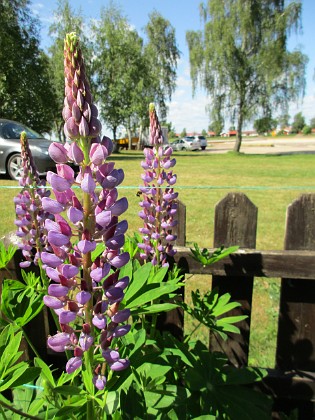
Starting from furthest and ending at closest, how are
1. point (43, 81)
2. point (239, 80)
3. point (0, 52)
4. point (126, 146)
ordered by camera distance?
point (126, 146)
point (239, 80)
point (43, 81)
point (0, 52)

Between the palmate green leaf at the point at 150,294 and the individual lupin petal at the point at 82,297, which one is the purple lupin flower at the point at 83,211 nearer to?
the individual lupin petal at the point at 82,297

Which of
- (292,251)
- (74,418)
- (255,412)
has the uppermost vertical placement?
(292,251)

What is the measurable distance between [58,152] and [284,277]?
1416 millimetres

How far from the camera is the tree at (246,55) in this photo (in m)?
24.5

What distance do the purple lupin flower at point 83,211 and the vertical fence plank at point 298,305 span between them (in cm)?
127

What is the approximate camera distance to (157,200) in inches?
70.6

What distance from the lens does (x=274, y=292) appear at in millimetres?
3611

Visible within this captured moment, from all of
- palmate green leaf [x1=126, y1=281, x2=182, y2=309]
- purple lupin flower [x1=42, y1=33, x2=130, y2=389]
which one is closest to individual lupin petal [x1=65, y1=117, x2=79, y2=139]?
purple lupin flower [x1=42, y1=33, x2=130, y2=389]

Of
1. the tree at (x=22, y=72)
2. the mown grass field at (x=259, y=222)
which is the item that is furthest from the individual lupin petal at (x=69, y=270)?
the tree at (x=22, y=72)

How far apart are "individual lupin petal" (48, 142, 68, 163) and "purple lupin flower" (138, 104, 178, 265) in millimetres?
873

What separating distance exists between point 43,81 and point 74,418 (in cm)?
2257

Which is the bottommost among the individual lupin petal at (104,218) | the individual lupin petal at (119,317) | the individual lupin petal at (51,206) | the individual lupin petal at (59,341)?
the individual lupin petal at (59,341)

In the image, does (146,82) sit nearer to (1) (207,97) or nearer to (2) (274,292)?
(1) (207,97)

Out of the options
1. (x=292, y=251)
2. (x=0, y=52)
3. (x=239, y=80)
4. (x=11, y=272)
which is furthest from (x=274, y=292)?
(x=239, y=80)
